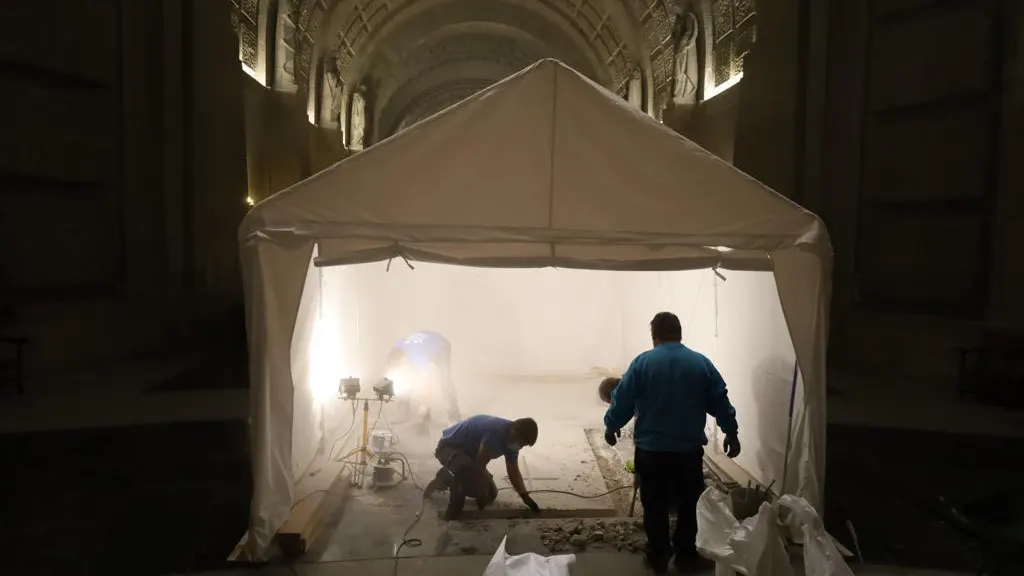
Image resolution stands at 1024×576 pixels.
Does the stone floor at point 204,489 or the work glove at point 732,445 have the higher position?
the work glove at point 732,445

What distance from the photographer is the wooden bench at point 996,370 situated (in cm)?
602

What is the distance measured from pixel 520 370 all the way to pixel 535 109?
13.9 ft

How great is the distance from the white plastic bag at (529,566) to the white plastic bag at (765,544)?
2.25ft

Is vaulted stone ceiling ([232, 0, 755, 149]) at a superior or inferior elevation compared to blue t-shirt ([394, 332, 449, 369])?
superior

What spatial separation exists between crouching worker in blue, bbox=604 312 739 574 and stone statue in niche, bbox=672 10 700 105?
921 centimetres

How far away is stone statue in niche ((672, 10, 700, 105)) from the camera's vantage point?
11.7 m

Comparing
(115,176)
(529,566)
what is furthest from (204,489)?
(115,176)

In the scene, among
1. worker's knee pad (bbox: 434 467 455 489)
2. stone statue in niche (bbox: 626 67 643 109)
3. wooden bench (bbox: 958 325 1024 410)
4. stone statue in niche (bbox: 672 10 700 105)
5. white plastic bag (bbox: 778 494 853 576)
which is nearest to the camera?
white plastic bag (bbox: 778 494 853 576)

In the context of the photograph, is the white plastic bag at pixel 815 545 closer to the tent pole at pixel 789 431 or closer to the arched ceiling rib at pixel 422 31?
the tent pole at pixel 789 431

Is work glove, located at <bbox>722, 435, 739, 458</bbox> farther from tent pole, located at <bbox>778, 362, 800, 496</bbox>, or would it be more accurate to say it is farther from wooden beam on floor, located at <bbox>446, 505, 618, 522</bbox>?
wooden beam on floor, located at <bbox>446, 505, 618, 522</bbox>

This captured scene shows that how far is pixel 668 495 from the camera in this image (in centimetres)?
376

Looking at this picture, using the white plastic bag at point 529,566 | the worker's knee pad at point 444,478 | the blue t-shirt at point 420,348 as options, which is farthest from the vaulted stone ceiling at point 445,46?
the white plastic bag at point 529,566

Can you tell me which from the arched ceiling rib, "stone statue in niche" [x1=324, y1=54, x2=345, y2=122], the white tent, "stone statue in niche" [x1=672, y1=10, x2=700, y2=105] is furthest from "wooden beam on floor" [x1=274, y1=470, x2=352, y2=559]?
"stone statue in niche" [x1=324, y1=54, x2=345, y2=122]

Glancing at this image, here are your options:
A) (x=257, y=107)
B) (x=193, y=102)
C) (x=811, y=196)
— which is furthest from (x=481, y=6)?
(x=811, y=196)
